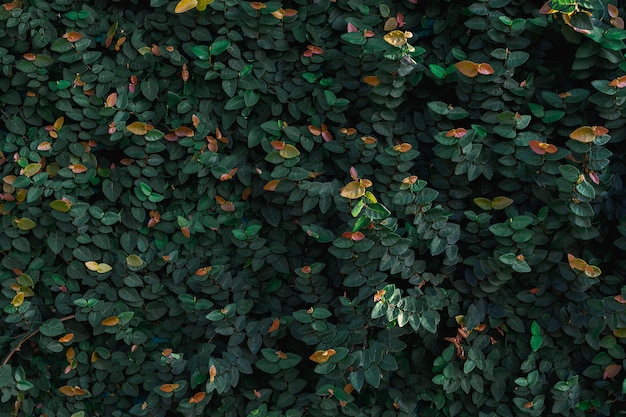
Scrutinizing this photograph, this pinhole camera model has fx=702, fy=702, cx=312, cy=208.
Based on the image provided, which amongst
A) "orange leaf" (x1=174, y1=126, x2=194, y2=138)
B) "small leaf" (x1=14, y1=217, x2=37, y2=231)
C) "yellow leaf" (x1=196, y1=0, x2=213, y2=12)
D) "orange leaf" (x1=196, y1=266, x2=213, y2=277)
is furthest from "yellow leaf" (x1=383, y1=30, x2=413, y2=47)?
"small leaf" (x1=14, y1=217, x2=37, y2=231)

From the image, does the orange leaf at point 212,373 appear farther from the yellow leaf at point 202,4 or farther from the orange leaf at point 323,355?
the yellow leaf at point 202,4

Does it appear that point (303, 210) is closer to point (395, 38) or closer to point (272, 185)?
point (272, 185)

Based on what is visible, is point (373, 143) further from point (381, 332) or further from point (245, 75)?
point (381, 332)

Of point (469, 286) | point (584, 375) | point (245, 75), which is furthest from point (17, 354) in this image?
point (584, 375)

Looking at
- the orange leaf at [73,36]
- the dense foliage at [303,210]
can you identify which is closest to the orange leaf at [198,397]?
the dense foliage at [303,210]

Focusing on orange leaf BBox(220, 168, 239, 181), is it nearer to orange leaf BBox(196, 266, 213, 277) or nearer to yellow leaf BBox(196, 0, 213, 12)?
→ orange leaf BBox(196, 266, 213, 277)

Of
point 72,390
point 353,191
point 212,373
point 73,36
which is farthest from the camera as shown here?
point 72,390

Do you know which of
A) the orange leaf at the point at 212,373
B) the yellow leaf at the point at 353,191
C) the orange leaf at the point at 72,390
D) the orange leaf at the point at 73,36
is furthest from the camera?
the orange leaf at the point at 72,390

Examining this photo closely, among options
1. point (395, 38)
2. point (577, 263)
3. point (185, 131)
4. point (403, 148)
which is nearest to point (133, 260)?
point (185, 131)

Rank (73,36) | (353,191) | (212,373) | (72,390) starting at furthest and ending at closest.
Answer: (72,390) → (73,36) → (212,373) → (353,191)
